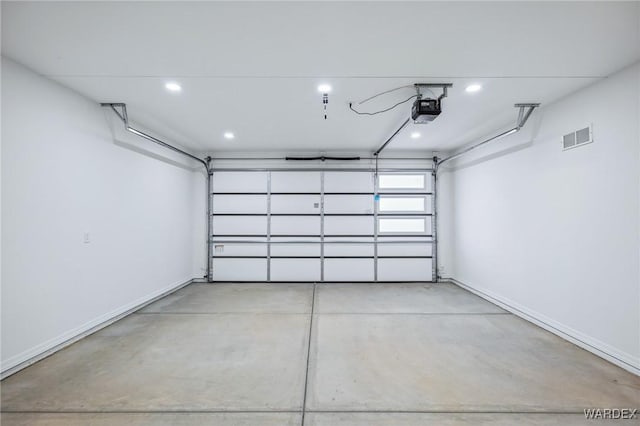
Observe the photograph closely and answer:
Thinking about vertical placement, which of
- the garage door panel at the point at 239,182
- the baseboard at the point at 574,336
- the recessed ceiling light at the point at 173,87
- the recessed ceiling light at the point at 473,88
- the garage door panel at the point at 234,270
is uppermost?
the recessed ceiling light at the point at 473,88

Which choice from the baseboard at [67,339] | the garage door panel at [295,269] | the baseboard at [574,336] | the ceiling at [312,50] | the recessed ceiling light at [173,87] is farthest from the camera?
the garage door panel at [295,269]

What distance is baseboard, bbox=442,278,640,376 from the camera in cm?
238

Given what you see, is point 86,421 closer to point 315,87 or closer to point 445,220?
point 315,87

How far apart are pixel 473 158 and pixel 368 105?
272 centimetres

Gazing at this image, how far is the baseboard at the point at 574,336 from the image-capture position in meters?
2.38

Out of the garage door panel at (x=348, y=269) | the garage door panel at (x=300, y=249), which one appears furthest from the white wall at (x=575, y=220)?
the garage door panel at (x=300, y=249)

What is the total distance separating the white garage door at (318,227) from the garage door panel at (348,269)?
2 centimetres

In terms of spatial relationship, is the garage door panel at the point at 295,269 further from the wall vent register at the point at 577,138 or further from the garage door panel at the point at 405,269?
the wall vent register at the point at 577,138

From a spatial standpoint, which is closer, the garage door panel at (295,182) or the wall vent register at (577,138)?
the wall vent register at (577,138)

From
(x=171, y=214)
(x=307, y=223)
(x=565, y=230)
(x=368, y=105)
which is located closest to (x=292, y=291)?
(x=307, y=223)

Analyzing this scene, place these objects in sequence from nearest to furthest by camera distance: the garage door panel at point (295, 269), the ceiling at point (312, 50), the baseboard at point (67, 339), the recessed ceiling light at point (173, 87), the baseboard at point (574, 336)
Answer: the ceiling at point (312, 50), the baseboard at point (67, 339), the baseboard at point (574, 336), the recessed ceiling light at point (173, 87), the garage door panel at point (295, 269)

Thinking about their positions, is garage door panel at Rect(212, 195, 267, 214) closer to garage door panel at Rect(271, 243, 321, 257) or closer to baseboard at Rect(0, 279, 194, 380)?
garage door panel at Rect(271, 243, 321, 257)

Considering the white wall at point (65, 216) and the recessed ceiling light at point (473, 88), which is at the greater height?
the recessed ceiling light at point (473, 88)

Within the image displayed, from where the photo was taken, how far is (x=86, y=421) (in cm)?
177
